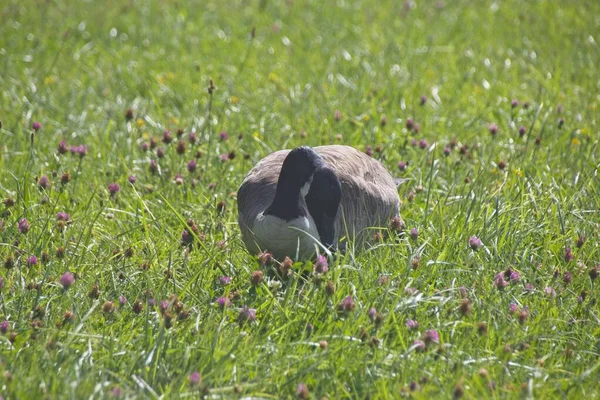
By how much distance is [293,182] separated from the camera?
15.8ft

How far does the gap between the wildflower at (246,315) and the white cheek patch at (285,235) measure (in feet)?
2.47

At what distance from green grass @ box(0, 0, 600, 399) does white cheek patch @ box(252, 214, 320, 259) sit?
17cm

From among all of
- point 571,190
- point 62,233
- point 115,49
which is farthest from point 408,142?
point 115,49

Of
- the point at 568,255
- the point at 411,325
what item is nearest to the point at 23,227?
the point at 411,325

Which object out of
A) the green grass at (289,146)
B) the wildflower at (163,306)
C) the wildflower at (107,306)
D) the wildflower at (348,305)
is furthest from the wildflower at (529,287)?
the wildflower at (107,306)

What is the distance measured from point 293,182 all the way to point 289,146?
1.97 meters

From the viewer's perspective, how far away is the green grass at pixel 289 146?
3682 mm

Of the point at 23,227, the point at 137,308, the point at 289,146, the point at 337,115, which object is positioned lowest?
the point at 289,146

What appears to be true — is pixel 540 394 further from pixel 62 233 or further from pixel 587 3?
pixel 587 3

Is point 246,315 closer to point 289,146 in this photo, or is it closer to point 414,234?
point 414,234

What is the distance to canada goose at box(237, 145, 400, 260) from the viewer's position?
15.7 ft

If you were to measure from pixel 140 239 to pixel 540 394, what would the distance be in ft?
8.37

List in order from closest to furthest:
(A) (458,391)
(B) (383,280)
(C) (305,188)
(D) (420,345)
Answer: (A) (458,391)
(D) (420,345)
(B) (383,280)
(C) (305,188)

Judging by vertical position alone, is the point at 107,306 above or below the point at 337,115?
above
